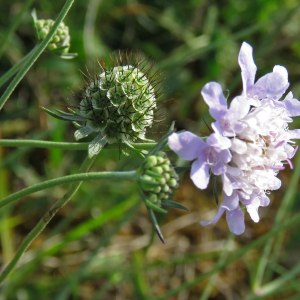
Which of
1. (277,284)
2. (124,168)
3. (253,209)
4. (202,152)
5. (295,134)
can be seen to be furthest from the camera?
(124,168)

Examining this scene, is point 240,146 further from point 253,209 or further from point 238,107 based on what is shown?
point 253,209

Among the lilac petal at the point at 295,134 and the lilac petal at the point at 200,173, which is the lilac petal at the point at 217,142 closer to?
the lilac petal at the point at 200,173

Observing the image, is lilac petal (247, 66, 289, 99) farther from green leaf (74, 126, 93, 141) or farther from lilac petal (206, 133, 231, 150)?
green leaf (74, 126, 93, 141)

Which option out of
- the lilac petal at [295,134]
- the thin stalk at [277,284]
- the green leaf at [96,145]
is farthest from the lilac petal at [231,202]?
the thin stalk at [277,284]

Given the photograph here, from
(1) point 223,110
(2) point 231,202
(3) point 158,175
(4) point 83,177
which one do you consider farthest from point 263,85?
(4) point 83,177

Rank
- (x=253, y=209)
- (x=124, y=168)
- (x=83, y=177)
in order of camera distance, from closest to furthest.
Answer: (x=83, y=177)
(x=253, y=209)
(x=124, y=168)

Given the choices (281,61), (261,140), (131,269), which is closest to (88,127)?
(261,140)

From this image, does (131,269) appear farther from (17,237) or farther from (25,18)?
(25,18)

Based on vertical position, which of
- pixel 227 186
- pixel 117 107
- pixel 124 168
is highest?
pixel 117 107
